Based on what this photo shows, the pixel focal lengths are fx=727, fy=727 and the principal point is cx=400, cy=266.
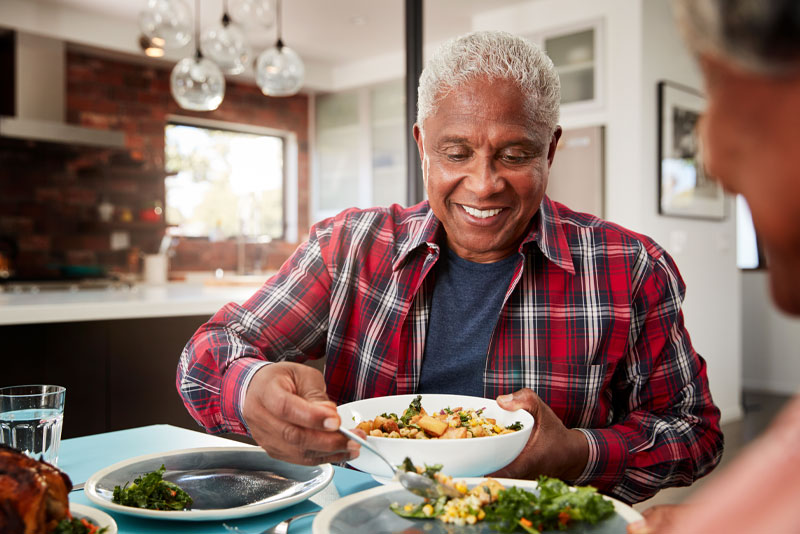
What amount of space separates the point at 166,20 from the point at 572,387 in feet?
7.44

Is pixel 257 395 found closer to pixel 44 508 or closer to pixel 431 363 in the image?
pixel 44 508

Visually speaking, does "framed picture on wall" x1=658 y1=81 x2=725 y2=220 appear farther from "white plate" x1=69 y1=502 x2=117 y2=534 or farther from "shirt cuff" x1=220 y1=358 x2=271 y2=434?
"white plate" x1=69 y1=502 x2=117 y2=534

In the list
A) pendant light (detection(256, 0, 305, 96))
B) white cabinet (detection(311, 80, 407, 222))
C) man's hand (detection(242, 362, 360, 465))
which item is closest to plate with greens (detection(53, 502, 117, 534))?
man's hand (detection(242, 362, 360, 465))

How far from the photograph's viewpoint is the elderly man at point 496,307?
4.13 feet

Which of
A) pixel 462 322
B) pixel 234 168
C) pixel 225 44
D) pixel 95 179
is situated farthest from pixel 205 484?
pixel 234 168

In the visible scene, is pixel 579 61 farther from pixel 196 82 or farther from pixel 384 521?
pixel 384 521

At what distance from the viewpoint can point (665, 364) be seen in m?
1.33

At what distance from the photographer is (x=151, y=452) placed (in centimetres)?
121

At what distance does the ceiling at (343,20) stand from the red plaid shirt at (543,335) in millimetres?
3427

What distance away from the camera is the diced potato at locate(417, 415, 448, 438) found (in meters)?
0.94

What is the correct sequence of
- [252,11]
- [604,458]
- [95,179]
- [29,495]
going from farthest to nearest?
1. [95,179]
2. [252,11]
3. [604,458]
4. [29,495]

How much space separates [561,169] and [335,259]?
11.1 ft

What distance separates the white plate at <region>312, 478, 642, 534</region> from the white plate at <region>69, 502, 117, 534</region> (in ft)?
0.69

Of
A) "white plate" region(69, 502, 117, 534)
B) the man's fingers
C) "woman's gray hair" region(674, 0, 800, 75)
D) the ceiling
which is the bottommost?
"white plate" region(69, 502, 117, 534)
